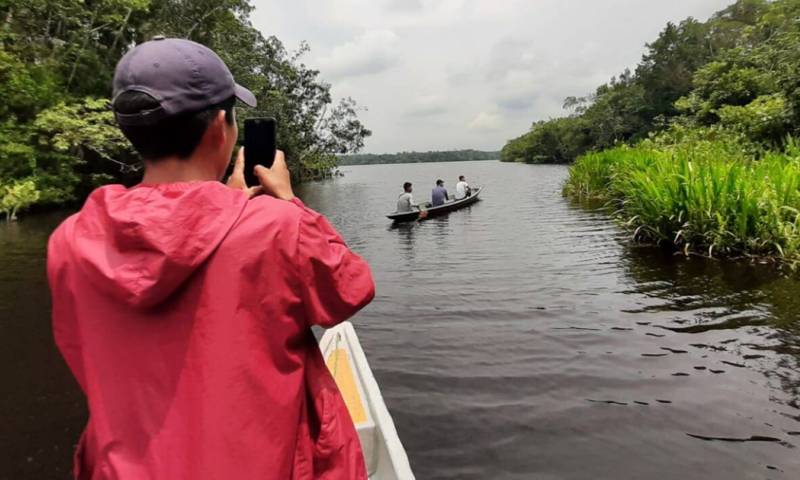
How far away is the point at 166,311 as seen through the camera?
1.08 metres

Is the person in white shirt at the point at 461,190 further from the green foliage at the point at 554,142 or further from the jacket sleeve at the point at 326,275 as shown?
the green foliage at the point at 554,142

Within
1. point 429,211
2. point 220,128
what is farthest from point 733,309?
point 429,211

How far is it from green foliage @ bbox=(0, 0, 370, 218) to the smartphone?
1564cm

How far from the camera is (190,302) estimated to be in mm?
1073

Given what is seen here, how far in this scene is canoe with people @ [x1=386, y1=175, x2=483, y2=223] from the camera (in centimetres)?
1614

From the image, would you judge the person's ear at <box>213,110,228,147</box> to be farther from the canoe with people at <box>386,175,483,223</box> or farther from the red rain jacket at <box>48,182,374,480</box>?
the canoe with people at <box>386,175,483,223</box>

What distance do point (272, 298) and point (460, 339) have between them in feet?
17.8

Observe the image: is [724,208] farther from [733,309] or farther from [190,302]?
[190,302]

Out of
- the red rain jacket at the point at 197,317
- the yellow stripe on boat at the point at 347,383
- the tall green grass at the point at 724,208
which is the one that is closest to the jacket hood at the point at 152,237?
the red rain jacket at the point at 197,317

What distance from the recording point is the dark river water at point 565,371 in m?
3.89

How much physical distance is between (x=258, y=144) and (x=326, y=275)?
49cm

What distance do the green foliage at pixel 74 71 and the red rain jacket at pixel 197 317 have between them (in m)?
16.0

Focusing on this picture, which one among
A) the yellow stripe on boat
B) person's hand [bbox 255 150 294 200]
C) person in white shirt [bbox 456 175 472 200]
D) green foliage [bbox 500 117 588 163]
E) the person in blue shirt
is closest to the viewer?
person's hand [bbox 255 150 294 200]

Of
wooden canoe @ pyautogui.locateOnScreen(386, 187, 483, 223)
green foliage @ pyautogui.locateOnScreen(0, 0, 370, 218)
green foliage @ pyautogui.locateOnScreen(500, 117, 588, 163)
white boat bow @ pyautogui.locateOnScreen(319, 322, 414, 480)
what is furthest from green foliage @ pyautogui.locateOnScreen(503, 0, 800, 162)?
green foliage @ pyautogui.locateOnScreen(0, 0, 370, 218)
